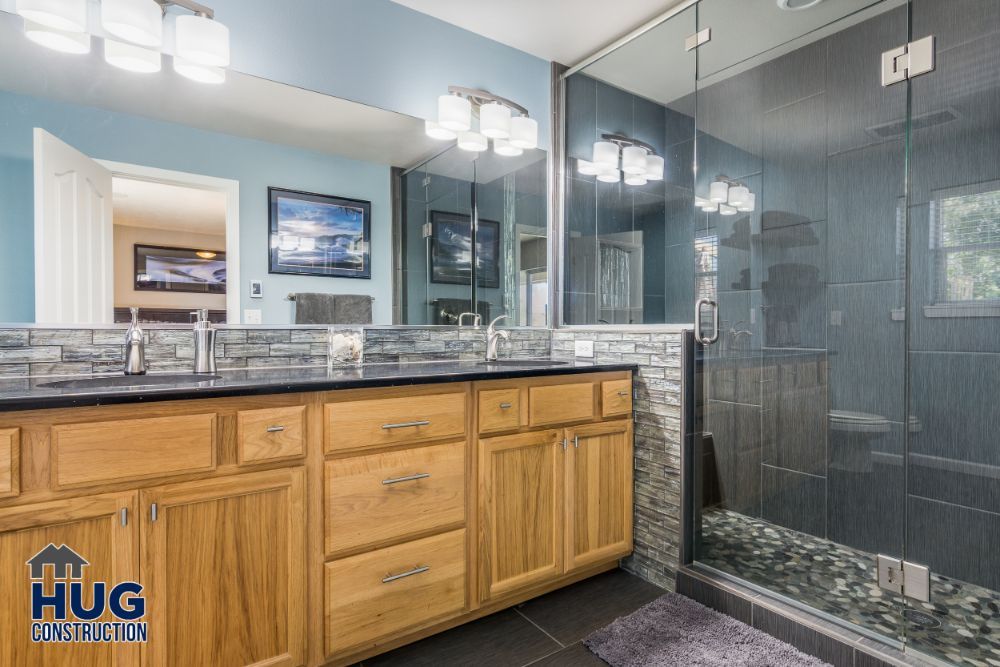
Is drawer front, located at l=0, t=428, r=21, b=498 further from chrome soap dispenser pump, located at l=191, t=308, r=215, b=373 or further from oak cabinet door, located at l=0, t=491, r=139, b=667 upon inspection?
chrome soap dispenser pump, located at l=191, t=308, r=215, b=373

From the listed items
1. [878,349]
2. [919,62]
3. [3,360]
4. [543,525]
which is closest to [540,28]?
[919,62]

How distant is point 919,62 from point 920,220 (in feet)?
1.54

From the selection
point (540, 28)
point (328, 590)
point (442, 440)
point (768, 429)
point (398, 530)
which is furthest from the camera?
point (540, 28)

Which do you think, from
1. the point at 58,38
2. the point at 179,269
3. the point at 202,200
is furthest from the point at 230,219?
the point at 58,38

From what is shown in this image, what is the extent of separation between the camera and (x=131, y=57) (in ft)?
5.51

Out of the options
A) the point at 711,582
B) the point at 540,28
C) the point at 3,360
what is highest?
the point at 540,28

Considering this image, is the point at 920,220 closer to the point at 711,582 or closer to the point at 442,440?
the point at 711,582

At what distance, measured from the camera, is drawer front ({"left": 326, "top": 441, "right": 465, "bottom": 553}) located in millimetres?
1466

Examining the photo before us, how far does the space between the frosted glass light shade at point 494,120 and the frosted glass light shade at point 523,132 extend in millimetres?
73

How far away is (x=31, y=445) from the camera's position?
1099mm

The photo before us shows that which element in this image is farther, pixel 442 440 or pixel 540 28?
pixel 540 28

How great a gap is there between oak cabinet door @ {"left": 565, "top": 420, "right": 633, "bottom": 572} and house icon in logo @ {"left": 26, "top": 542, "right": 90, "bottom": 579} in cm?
149

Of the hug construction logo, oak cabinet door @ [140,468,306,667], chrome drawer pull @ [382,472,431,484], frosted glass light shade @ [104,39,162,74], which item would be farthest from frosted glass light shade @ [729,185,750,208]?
the hug construction logo

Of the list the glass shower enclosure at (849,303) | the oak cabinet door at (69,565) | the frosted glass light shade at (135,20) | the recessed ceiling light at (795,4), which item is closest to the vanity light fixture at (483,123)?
the glass shower enclosure at (849,303)
